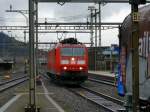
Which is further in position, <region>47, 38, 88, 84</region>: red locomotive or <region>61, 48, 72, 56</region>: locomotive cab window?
<region>61, 48, 72, 56</region>: locomotive cab window

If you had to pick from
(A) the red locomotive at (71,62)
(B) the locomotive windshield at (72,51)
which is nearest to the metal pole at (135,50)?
(A) the red locomotive at (71,62)

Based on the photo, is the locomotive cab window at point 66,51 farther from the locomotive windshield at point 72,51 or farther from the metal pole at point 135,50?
the metal pole at point 135,50

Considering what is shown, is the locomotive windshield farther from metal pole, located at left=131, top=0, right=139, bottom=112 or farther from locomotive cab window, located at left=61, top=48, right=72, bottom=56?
metal pole, located at left=131, top=0, right=139, bottom=112

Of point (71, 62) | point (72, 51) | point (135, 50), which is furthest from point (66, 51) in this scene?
point (135, 50)

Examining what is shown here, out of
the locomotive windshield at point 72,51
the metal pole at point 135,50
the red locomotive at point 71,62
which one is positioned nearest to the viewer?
the metal pole at point 135,50

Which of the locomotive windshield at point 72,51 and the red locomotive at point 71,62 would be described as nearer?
the red locomotive at point 71,62

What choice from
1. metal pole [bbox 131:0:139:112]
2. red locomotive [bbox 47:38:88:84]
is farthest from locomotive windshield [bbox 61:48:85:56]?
metal pole [bbox 131:0:139:112]

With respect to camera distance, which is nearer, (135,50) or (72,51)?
(135,50)

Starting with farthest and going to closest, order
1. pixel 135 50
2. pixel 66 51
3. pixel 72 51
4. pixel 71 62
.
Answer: pixel 66 51, pixel 72 51, pixel 71 62, pixel 135 50

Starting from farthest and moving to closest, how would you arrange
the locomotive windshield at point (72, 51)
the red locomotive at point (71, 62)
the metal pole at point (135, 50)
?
the locomotive windshield at point (72, 51) < the red locomotive at point (71, 62) < the metal pole at point (135, 50)

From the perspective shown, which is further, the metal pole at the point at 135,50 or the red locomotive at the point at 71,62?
the red locomotive at the point at 71,62

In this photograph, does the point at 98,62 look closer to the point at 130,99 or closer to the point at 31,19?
the point at 31,19

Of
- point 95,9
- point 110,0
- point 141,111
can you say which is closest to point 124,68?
point 141,111

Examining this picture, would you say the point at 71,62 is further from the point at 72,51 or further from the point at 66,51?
the point at 66,51
